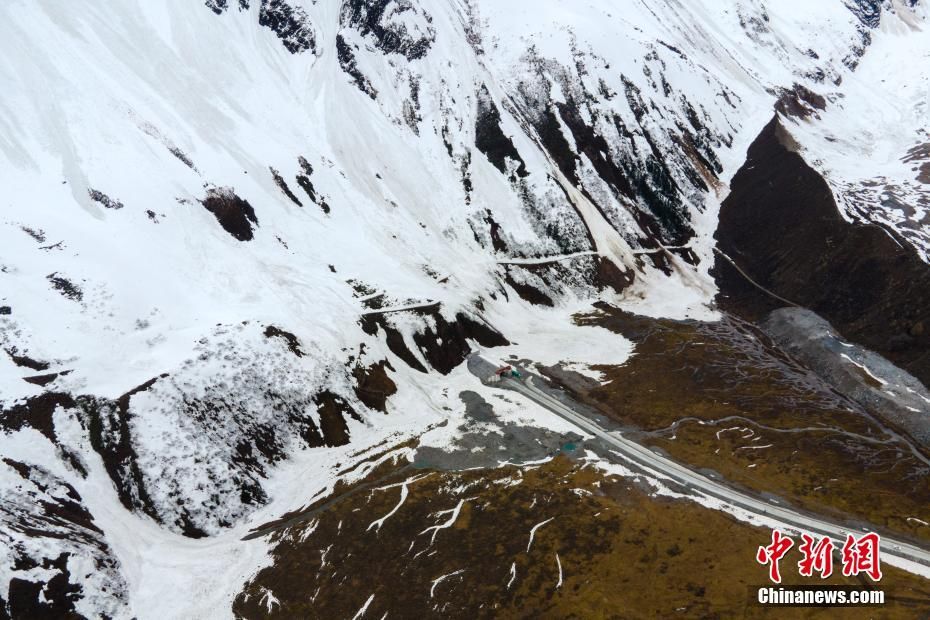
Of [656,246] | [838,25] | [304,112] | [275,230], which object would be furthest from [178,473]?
[838,25]

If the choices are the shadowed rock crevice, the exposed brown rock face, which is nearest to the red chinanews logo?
the exposed brown rock face

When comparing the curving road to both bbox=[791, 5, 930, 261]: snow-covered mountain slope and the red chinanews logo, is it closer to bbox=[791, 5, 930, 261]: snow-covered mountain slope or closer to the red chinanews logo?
the red chinanews logo

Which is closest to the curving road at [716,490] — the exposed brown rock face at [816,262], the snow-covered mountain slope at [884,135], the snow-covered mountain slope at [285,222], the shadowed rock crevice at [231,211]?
the snow-covered mountain slope at [285,222]

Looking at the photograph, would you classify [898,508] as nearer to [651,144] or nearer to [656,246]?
[656,246]

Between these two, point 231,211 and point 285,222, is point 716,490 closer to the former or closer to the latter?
point 285,222

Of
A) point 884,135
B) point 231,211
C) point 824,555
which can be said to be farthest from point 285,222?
point 884,135

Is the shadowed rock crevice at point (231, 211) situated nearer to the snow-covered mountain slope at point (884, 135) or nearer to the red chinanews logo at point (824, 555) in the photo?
the red chinanews logo at point (824, 555)
